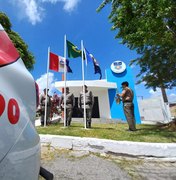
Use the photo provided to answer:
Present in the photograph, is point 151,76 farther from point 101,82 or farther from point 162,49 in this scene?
point 101,82

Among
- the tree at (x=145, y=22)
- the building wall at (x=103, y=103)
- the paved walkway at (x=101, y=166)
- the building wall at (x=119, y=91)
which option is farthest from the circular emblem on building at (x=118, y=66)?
the paved walkway at (x=101, y=166)

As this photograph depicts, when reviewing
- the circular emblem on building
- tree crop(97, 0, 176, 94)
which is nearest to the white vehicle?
tree crop(97, 0, 176, 94)

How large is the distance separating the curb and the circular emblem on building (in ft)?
43.9

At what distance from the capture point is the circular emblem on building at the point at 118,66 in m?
17.3

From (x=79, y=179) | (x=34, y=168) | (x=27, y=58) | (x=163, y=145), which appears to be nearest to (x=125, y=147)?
(x=163, y=145)

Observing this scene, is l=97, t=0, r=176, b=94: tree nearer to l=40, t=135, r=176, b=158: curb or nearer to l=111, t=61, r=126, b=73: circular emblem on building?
l=40, t=135, r=176, b=158: curb

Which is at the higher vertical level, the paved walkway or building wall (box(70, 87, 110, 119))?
building wall (box(70, 87, 110, 119))

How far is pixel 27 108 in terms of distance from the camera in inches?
44.9

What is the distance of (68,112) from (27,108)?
635 cm

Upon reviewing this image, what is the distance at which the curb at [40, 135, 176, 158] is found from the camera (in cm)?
416

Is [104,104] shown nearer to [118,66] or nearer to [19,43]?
[118,66]

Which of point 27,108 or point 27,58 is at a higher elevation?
point 27,58

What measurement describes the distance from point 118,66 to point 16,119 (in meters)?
17.1

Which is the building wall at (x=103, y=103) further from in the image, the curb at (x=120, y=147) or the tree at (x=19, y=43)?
the curb at (x=120, y=147)
